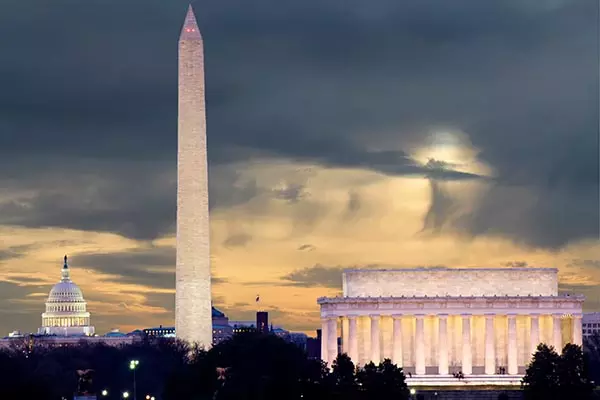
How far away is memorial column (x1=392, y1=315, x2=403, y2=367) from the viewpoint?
169 meters

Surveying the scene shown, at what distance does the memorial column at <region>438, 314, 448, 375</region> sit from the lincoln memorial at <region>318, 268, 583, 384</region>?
81 millimetres

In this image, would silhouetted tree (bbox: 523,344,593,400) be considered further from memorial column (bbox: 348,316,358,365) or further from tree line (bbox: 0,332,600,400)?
memorial column (bbox: 348,316,358,365)

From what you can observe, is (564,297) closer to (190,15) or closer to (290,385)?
(190,15)

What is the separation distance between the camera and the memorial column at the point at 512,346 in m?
168

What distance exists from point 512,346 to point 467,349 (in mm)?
3644

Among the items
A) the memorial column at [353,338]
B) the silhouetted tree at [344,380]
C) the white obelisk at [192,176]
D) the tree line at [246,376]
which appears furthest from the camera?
the memorial column at [353,338]

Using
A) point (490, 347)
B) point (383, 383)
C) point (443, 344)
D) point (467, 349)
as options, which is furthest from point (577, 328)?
point (383, 383)

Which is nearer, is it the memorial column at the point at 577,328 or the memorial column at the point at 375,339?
the memorial column at the point at 375,339

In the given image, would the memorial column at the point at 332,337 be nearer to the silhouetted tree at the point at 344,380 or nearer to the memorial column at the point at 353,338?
the memorial column at the point at 353,338

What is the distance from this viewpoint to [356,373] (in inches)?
5418

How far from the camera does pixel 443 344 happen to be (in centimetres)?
16912

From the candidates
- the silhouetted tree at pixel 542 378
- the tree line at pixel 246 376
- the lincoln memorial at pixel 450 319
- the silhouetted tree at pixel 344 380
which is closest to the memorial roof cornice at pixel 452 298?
the lincoln memorial at pixel 450 319

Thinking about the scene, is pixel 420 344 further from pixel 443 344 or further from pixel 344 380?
pixel 344 380

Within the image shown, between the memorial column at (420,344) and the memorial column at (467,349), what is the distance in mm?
3296
